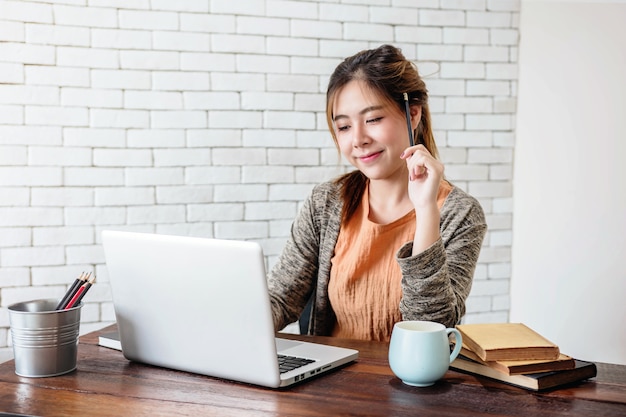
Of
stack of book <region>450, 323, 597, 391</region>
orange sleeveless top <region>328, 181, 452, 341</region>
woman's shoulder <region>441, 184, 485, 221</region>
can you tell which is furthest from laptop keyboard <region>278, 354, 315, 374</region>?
woman's shoulder <region>441, 184, 485, 221</region>

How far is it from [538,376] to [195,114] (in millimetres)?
1822

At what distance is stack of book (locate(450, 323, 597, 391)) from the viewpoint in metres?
1.21

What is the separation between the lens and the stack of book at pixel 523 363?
1.21 meters

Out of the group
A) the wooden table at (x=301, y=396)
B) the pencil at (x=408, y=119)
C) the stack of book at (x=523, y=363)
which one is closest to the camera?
the wooden table at (x=301, y=396)

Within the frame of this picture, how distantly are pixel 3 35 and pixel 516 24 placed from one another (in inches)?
81.1

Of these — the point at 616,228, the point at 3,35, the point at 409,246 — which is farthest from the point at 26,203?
the point at 616,228

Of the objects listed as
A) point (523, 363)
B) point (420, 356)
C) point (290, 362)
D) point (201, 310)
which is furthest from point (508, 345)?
point (201, 310)

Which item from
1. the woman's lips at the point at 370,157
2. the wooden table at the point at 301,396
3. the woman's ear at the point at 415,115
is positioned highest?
the woman's ear at the point at 415,115

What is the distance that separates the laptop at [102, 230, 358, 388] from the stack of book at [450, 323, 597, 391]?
26 centimetres

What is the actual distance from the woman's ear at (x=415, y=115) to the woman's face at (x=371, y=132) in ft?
0.19

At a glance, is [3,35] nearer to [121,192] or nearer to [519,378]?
[121,192]

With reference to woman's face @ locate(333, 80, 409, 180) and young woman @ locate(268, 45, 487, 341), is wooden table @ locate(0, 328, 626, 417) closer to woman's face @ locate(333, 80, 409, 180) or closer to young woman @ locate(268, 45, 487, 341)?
young woman @ locate(268, 45, 487, 341)

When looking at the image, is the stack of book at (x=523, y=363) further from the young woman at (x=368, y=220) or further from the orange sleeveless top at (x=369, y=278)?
the orange sleeveless top at (x=369, y=278)

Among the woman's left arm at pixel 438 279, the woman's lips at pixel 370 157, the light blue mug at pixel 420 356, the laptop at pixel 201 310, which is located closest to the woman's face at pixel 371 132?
the woman's lips at pixel 370 157
